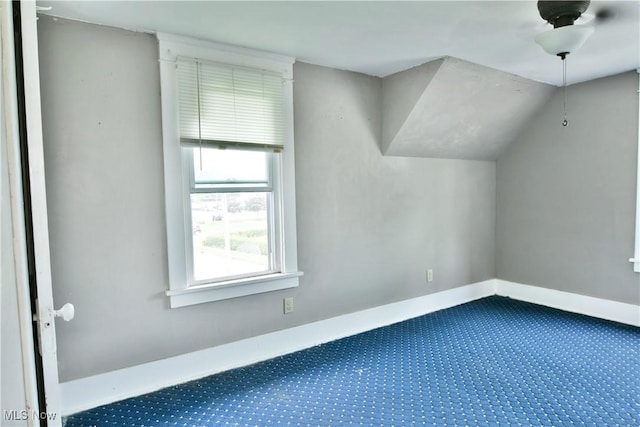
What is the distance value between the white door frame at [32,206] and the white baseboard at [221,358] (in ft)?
4.17

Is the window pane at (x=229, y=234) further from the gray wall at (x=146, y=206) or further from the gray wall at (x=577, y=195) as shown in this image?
the gray wall at (x=577, y=195)

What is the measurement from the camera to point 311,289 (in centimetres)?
312

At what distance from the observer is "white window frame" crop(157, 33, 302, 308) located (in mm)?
2426

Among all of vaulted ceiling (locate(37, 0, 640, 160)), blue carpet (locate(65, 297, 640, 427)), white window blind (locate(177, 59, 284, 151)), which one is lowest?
blue carpet (locate(65, 297, 640, 427))

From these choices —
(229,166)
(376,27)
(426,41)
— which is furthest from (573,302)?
(229,166)

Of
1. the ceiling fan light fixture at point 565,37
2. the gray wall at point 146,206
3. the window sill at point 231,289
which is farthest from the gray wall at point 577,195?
the window sill at point 231,289

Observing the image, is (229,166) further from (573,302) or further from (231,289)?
(573,302)

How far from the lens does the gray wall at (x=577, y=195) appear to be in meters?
3.50

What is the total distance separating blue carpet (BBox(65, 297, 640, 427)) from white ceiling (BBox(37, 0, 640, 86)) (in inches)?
85.5

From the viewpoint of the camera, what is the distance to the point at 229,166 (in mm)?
2723

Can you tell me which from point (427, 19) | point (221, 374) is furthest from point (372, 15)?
point (221, 374)

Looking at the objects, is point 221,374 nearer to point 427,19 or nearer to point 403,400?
point 403,400

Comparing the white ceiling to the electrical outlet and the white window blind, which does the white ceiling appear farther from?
the electrical outlet

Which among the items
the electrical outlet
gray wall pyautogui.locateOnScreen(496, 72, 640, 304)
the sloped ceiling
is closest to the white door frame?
the electrical outlet
